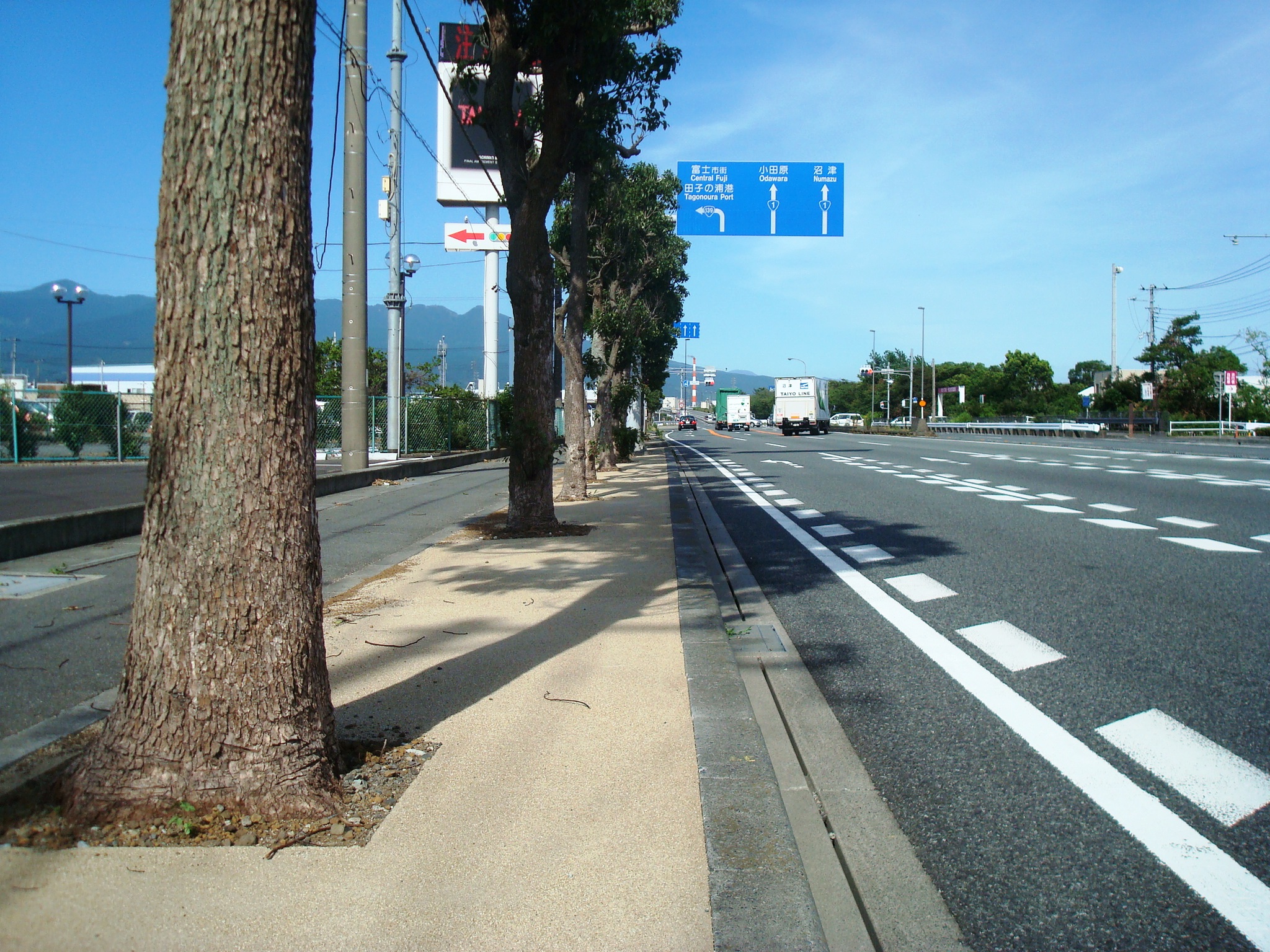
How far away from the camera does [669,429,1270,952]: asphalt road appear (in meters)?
2.95

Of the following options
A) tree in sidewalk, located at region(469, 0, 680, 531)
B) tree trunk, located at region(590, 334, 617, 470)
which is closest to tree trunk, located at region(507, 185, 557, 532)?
tree in sidewalk, located at region(469, 0, 680, 531)

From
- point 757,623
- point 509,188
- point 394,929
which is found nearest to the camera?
point 394,929

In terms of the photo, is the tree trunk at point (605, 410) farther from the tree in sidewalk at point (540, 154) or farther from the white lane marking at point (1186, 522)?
the white lane marking at point (1186, 522)

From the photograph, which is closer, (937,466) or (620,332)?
(937,466)

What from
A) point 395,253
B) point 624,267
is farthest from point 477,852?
point 624,267

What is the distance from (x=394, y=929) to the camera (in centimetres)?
263

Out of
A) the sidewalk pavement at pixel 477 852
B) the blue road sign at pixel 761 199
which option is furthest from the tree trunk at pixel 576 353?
the sidewalk pavement at pixel 477 852

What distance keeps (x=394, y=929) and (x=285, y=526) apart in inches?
53.0

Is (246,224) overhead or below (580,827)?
overhead

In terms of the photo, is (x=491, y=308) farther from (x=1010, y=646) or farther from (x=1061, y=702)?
(x=1061, y=702)

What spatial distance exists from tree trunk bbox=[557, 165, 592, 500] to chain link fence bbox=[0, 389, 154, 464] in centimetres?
1014

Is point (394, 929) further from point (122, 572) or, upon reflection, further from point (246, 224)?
point (122, 572)

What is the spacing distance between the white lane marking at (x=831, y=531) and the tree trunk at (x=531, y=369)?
10.1 feet

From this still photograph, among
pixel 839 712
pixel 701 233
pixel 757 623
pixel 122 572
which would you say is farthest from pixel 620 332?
pixel 839 712
